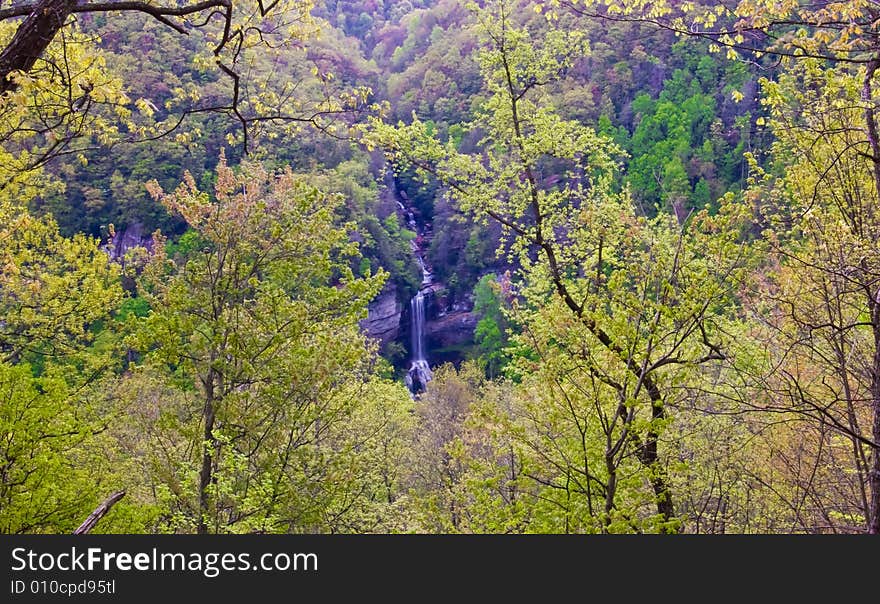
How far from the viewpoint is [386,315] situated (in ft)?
179

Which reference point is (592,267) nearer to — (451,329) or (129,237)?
(129,237)

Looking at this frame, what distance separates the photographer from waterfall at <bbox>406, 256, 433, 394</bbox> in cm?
5241

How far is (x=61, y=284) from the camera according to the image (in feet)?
36.1

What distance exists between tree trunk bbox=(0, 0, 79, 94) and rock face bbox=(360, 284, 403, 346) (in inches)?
1943

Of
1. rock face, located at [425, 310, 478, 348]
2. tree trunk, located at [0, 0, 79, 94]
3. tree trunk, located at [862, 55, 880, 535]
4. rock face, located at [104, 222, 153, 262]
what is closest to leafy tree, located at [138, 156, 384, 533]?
tree trunk, located at [0, 0, 79, 94]

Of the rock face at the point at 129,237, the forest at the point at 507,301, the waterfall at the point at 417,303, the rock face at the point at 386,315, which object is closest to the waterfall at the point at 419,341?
the waterfall at the point at 417,303

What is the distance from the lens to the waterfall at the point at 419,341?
52406 mm

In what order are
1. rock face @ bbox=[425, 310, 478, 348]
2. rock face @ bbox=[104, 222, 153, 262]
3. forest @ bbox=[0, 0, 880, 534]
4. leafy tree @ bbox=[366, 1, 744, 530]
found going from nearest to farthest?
forest @ bbox=[0, 0, 880, 534] → leafy tree @ bbox=[366, 1, 744, 530] → rock face @ bbox=[104, 222, 153, 262] → rock face @ bbox=[425, 310, 478, 348]

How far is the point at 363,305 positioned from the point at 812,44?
6.05 meters

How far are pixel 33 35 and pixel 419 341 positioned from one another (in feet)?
174

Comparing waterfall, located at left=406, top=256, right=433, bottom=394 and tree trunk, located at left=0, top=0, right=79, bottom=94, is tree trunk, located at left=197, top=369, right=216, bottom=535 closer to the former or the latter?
tree trunk, located at left=0, top=0, right=79, bottom=94

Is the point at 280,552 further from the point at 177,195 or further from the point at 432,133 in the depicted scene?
the point at 177,195

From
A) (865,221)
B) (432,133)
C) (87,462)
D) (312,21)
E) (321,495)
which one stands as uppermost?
(432,133)

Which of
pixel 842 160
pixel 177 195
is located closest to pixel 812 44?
pixel 842 160
